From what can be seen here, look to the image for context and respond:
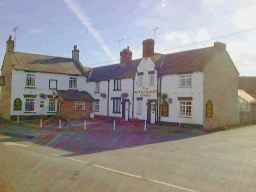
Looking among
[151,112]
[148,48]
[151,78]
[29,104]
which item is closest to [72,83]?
[29,104]

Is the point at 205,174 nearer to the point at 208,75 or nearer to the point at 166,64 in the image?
the point at 208,75

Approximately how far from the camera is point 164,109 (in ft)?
109

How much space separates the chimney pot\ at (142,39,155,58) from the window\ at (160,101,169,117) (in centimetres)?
684

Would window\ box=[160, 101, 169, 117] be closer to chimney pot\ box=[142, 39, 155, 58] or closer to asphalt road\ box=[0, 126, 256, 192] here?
chimney pot\ box=[142, 39, 155, 58]

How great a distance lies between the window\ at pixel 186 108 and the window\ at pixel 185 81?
5.17 feet

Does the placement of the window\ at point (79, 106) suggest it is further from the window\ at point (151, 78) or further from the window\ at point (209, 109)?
the window\ at point (209, 109)

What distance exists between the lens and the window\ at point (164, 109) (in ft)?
108

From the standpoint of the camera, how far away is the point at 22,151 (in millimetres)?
15344

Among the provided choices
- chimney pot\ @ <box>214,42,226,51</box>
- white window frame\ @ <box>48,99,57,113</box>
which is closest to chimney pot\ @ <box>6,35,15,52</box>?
white window frame\ @ <box>48,99,57,113</box>

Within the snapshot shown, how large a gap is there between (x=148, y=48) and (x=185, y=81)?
7904 millimetres

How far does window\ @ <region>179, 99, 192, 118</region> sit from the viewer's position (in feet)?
100

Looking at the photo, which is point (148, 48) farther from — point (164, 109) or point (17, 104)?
point (17, 104)

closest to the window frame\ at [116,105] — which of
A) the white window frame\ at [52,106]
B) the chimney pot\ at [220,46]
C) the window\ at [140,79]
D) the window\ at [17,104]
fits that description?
the window\ at [140,79]

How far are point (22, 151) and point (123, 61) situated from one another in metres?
30.0
